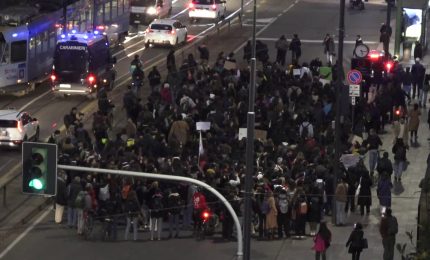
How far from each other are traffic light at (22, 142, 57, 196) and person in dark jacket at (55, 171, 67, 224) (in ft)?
33.7

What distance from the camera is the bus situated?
167ft

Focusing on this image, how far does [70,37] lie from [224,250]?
19840mm

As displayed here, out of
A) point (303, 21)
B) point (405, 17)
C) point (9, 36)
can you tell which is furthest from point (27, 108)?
point (303, 21)

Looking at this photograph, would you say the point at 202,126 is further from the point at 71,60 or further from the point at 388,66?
the point at 71,60

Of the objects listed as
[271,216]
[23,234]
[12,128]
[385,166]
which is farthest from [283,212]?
[12,128]

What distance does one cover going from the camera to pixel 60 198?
34.8 metres

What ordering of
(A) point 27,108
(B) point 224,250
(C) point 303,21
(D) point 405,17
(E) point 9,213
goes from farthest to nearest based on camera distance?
1. (C) point 303,21
2. (D) point 405,17
3. (A) point 27,108
4. (E) point 9,213
5. (B) point 224,250

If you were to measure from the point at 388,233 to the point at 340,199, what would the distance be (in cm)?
319

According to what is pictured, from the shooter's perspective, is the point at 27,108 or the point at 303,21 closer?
the point at 27,108

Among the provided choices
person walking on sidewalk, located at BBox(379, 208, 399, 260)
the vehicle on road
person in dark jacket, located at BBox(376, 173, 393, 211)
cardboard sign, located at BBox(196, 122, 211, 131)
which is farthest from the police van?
person walking on sidewalk, located at BBox(379, 208, 399, 260)

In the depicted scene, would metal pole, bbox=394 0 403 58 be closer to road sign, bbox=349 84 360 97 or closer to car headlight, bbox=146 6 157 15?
road sign, bbox=349 84 360 97

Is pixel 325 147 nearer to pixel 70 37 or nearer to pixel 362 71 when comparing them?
pixel 362 71

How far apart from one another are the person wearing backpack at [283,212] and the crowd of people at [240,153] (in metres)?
0.02

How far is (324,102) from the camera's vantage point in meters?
42.7
